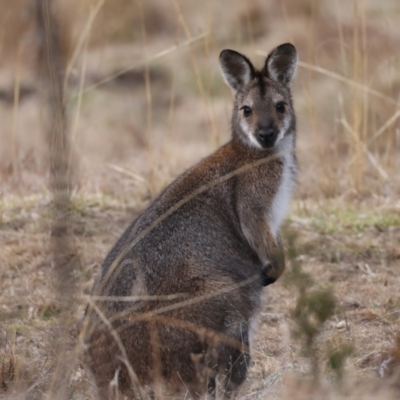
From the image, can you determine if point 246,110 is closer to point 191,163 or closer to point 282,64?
point 282,64

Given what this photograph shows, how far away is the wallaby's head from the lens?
5.42 m

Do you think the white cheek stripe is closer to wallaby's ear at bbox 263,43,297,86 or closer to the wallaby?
the wallaby

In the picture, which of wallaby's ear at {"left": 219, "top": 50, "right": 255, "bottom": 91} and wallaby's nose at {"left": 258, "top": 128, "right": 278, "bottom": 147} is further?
wallaby's ear at {"left": 219, "top": 50, "right": 255, "bottom": 91}

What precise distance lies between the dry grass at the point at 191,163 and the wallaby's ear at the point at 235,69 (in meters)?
1.12

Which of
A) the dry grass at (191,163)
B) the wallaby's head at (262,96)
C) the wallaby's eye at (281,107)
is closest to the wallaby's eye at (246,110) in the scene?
the wallaby's head at (262,96)

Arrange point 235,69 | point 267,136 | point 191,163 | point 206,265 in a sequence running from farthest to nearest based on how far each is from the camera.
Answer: point 191,163 → point 235,69 → point 267,136 → point 206,265

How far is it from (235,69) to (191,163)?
406 centimetres

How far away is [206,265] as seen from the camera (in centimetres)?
466

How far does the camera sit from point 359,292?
21.1ft

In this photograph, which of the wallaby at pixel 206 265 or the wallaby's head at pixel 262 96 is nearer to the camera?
the wallaby at pixel 206 265

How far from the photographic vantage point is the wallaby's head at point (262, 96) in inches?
213

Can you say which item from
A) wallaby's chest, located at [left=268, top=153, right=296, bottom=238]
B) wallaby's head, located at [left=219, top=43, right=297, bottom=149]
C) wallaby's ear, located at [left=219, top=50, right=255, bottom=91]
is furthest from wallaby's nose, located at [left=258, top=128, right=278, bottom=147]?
wallaby's ear, located at [left=219, top=50, right=255, bottom=91]

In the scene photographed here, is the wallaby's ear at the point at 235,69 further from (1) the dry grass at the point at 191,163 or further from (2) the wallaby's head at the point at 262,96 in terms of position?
(1) the dry grass at the point at 191,163

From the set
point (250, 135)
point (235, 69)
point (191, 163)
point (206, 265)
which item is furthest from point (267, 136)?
point (191, 163)
